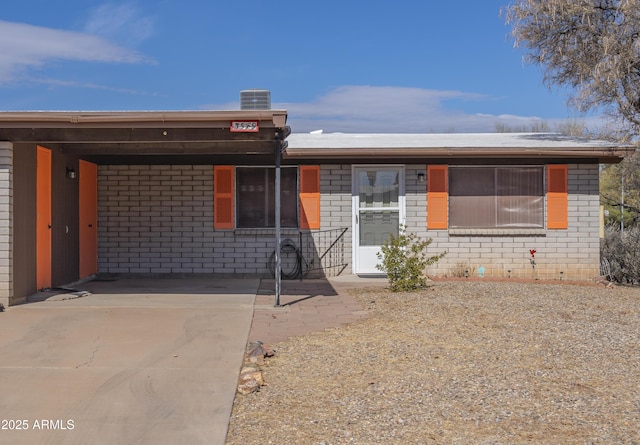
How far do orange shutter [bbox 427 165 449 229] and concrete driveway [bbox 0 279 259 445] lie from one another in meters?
4.76

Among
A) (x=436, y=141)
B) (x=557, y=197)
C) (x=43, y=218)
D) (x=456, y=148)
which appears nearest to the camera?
(x=43, y=218)

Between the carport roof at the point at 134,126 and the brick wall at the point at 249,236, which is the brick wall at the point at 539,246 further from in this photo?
the carport roof at the point at 134,126

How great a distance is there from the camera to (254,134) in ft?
29.6

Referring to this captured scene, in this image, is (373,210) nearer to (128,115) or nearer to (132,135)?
(132,135)

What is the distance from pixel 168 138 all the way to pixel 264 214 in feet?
14.4

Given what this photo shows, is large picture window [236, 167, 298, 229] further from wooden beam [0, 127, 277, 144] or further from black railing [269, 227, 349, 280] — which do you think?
wooden beam [0, 127, 277, 144]

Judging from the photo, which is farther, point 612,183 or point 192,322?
point 612,183

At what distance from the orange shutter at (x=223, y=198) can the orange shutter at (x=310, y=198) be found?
1393mm

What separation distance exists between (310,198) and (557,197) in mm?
4909

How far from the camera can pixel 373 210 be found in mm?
13203

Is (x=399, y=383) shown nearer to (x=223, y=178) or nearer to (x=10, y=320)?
(x=10, y=320)

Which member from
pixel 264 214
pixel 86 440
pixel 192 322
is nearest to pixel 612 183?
→ pixel 264 214

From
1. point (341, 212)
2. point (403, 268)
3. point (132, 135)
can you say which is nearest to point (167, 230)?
point (341, 212)

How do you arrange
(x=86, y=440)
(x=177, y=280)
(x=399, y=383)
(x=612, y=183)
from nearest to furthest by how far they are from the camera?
(x=86, y=440)
(x=399, y=383)
(x=177, y=280)
(x=612, y=183)
